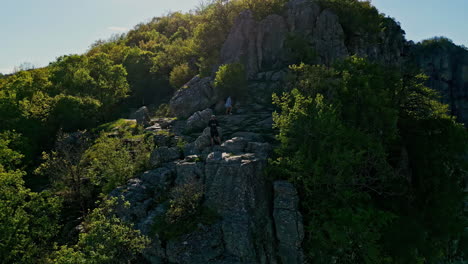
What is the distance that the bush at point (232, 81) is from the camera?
3819 cm

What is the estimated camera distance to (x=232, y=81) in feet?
126

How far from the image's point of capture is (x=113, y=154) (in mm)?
27141

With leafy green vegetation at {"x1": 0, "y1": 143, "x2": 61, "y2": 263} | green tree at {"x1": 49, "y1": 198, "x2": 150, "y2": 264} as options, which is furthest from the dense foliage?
leafy green vegetation at {"x1": 0, "y1": 143, "x2": 61, "y2": 263}

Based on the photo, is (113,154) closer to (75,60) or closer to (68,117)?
(68,117)

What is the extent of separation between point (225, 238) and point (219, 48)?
36458mm

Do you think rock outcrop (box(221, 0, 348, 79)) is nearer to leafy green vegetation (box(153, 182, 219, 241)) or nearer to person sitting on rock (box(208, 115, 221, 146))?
person sitting on rock (box(208, 115, 221, 146))

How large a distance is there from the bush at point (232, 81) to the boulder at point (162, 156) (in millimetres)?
13251

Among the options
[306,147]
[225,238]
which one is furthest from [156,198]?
[306,147]

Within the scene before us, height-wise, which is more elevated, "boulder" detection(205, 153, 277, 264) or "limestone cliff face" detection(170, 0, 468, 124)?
"limestone cliff face" detection(170, 0, 468, 124)

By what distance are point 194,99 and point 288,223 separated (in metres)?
24.8

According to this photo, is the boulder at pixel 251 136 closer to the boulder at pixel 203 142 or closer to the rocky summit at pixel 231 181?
the rocky summit at pixel 231 181

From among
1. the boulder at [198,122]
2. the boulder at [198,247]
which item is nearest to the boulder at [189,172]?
the boulder at [198,247]

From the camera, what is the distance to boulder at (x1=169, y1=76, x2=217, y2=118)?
1601 inches

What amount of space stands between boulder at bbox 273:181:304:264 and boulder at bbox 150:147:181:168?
1093 centimetres
